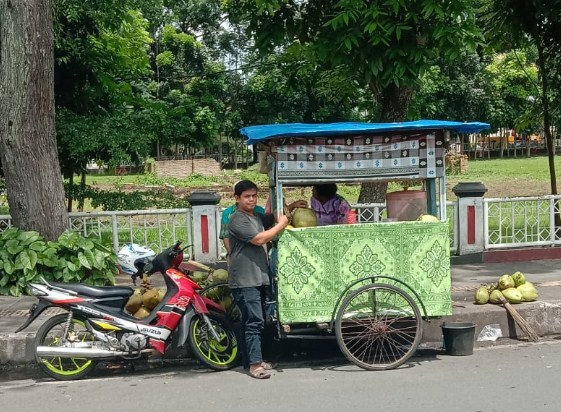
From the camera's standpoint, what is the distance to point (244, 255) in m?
5.52

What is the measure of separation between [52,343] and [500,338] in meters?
4.27

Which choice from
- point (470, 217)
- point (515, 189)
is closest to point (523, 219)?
point (470, 217)

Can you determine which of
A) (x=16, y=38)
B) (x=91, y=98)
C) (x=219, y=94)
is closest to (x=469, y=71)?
(x=219, y=94)

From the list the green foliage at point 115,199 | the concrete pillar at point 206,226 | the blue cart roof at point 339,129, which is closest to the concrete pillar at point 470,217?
the concrete pillar at point 206,226

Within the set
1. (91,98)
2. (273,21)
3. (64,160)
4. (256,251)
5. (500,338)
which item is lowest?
(500,338)

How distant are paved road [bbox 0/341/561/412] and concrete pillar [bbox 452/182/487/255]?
155 inches

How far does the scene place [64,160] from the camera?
1220 cm

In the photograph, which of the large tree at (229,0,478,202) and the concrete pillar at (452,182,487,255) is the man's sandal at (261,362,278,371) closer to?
the large tree at (229,0,478,202)

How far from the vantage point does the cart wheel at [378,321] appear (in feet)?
18.2

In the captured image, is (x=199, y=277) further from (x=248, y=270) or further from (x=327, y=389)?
(x=327, y=389)

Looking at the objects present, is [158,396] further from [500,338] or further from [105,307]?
[500,338]

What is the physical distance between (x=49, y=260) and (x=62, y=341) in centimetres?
263

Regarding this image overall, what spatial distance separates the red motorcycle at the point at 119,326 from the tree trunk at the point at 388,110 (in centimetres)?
558

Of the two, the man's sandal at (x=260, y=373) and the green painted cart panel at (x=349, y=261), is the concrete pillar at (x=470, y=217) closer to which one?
the green painted cart panel at (x=349, y=261)
